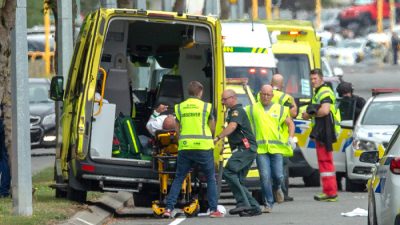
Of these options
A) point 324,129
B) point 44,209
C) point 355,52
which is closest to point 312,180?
point 324,129

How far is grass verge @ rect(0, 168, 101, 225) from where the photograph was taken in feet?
50.8

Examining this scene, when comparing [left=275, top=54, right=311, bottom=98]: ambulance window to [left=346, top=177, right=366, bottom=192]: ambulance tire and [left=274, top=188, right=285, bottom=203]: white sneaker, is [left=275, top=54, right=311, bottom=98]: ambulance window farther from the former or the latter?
[left=274, top=188, right=285, bottom=203]: white sneaker

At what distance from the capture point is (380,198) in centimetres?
1236

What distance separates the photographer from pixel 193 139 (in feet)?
56.6

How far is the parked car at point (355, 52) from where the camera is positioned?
67000 millimetres

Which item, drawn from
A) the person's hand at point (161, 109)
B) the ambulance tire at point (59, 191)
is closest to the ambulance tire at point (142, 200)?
the ambulance tire at point (59, 191)

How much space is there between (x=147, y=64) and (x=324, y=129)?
8.88ft

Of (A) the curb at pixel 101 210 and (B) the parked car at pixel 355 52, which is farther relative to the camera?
(B) the parked car at pixel 355 52

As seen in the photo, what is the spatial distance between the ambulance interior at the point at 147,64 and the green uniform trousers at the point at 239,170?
858 mm

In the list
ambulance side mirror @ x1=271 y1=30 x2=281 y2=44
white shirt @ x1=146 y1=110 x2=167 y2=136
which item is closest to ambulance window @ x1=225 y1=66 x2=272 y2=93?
ambulance side mirror @ x1=271 y1=30 x2=281 y2=44

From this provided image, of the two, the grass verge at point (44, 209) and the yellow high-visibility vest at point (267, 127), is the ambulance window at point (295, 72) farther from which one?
the yellow high-visibility vest at point (267, 127)

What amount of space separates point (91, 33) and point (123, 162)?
64.9 inches

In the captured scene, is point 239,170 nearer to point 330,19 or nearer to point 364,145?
point 364,145

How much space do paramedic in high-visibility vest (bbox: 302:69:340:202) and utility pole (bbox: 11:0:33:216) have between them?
5287mm
